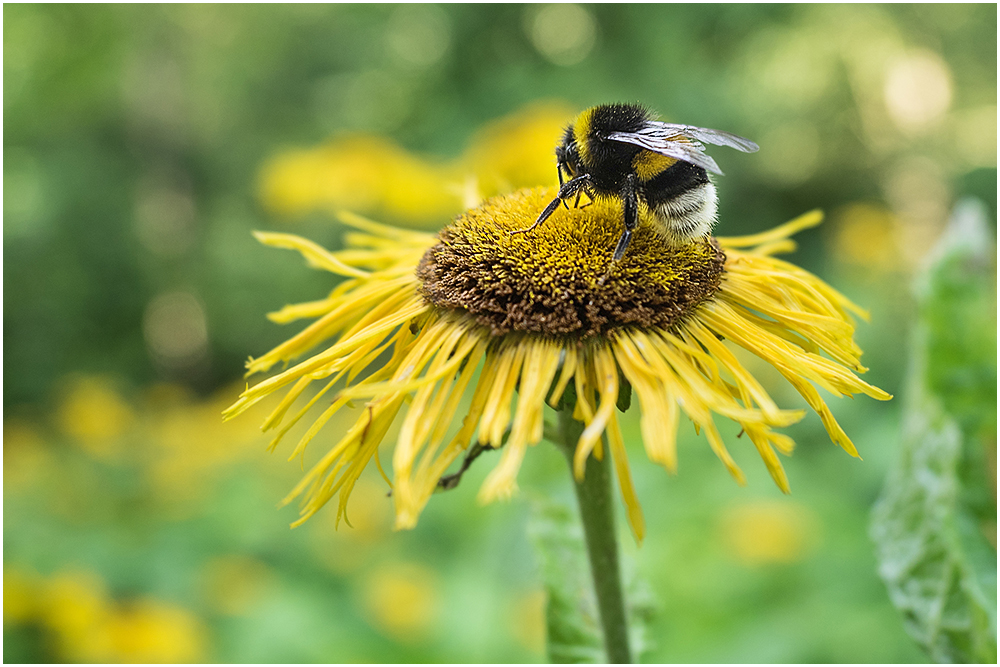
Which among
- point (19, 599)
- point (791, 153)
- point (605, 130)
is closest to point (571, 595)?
point (605, 130)

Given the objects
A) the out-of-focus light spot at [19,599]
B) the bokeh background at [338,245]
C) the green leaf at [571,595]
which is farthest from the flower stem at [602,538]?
the out-of-focus light spot at [19,599]

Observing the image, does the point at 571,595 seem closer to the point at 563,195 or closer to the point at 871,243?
the point at 563,195

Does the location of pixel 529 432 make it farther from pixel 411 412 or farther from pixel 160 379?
pixel 160 379

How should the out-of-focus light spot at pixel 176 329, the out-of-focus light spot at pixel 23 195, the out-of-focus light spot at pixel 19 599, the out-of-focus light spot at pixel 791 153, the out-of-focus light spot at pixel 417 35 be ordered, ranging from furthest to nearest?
the out-of-focus light spot at pixel 176 329
the out-of-focus light spot at pixel 791 153
the out-of-focus light spot at pixel 23 195
the out-of-focus light spot at pixel 417 35
the out-of-focus light spot at pixel 19 599

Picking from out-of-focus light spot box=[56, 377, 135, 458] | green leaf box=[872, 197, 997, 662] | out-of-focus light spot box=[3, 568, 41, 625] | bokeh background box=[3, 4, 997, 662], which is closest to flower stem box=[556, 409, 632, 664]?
bokeh background box=[3, 4, 997, 662]

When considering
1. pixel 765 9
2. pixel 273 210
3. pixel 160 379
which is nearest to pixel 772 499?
pixel 765 9

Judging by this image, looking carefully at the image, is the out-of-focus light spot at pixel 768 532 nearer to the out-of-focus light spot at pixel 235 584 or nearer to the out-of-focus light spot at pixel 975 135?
the out-of-focus light spot at pixel 235 584
